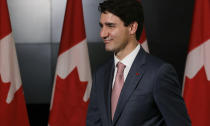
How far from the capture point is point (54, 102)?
108 inches

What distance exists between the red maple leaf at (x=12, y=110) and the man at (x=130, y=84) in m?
1.35

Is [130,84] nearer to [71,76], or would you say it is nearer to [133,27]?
[133,27]

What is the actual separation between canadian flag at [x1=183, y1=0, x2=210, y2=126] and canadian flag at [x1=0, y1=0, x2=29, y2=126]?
145 centimetres

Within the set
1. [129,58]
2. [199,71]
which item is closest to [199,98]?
[199,71]

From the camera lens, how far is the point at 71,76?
277 cm

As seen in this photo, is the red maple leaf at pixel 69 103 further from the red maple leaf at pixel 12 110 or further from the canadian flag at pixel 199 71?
the canadian flag at pixel 199 71

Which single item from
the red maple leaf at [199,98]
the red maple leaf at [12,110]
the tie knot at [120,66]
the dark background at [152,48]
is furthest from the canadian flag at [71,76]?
the tie knot at [120,66]

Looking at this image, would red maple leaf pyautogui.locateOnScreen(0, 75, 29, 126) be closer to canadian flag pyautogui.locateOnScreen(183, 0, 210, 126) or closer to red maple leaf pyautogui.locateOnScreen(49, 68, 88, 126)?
red maple leaf pyautogui.locateOnScreen(49, 68, 88, 126)

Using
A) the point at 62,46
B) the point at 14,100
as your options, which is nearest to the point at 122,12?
the point at 62,46

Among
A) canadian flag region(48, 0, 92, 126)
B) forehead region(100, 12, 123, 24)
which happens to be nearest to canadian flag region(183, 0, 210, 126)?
canadian flag region(48, 0, 92, 126)

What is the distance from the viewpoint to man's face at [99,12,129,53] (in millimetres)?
1369

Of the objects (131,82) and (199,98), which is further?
(199,98)

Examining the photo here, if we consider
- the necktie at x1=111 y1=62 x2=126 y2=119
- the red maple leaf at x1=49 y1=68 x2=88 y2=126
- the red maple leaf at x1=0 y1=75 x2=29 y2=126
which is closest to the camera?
the necktie at x1=111 y1=62 x2=126 y2=119

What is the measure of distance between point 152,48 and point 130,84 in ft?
6.37
